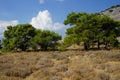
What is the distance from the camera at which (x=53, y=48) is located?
190 feet

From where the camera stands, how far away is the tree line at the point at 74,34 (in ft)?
168

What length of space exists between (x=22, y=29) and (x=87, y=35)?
15182 millimetres

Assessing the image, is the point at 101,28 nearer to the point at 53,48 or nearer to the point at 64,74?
the point at 53,48

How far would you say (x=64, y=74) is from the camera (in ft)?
59.3

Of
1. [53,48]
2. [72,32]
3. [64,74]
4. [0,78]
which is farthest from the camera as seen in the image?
[53,48]

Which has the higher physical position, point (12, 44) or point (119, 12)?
point (119, 12)

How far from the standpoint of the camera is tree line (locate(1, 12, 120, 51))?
51.3 metres

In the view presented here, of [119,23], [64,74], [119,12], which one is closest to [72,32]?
[119,23]

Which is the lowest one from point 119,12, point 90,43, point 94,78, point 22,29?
point 94,78

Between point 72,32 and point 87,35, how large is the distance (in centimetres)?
444

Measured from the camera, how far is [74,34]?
169ft

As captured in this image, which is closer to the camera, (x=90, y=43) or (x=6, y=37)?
(x=90, y=43)

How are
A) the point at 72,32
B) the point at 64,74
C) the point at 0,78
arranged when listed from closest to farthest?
the point at 0,78, the point at 64,74, the point at 72,32

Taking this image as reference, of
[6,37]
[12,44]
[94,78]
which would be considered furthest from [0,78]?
[6,37]
